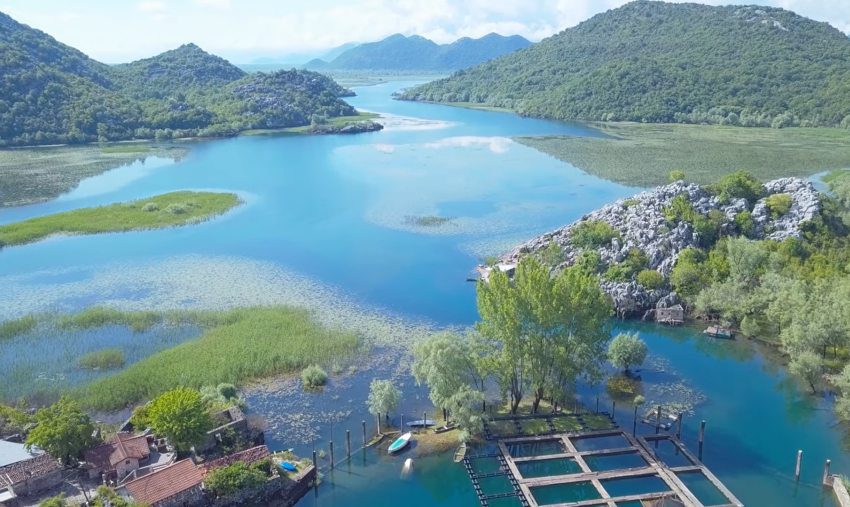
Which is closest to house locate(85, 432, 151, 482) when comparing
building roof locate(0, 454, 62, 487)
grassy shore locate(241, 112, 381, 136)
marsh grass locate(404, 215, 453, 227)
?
building roof locate(0, 454, 62, 487)

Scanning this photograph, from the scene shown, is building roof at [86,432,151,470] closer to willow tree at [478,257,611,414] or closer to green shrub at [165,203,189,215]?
willow tree at [478,257,611,414]

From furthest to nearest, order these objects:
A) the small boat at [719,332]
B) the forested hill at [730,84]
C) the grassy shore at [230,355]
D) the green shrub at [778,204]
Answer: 1. the forested hill at [730,84]
2. the green shrub at [778,204]
3. the small boat at [719,332]
4. the grassy shore at [230,355]

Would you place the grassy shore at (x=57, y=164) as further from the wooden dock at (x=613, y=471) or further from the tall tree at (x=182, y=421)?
the wooden dock at (x=613, y=471)

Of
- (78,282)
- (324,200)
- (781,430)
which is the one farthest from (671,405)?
(324,200)

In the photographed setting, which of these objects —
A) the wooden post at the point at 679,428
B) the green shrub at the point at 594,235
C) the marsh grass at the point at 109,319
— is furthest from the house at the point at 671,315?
the marsh grass at the point at 109,319

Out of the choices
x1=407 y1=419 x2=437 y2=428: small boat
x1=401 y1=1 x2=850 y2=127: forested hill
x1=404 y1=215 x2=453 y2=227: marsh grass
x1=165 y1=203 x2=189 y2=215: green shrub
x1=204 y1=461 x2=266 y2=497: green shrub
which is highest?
x1=401 y1=1 x2=850 y2=127: forested hill

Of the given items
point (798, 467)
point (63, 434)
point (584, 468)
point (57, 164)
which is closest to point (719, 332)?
point (798, 467)

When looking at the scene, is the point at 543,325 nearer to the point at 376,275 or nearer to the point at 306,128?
the point at 376,275
